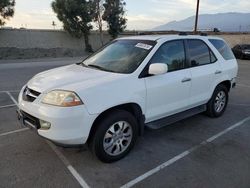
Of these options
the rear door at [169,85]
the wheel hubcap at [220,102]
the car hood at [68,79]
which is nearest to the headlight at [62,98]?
the car hood at [68,79]

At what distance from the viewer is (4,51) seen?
2042 centimetres

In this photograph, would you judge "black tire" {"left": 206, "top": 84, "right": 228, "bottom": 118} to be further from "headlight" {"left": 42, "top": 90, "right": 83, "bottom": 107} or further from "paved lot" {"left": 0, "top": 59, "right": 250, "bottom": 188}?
"headlight" {"left": 42, "top": 90, "right": 83, "bottom": 107}

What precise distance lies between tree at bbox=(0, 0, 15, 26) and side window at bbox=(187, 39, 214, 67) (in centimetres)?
2113

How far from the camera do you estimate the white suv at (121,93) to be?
3049 millimetres

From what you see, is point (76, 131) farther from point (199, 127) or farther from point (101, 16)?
point (101, 16)

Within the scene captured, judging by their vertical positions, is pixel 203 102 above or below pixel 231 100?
above

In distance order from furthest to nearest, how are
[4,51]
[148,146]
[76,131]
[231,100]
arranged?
[4,51] → [231,100] → [148,146] → [76,131]

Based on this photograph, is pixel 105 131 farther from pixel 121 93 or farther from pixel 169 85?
pixel 169 85

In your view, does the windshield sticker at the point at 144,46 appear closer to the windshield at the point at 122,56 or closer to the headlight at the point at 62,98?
the windshield at the point at 122,56

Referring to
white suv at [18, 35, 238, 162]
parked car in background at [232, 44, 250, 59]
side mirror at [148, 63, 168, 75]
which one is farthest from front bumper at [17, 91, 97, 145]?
parked car in background at [232, 44, 250, 59]

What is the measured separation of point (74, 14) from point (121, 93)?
24537 millimetres

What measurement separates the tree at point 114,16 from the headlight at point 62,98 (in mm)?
26646

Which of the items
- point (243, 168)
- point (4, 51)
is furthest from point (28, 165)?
point (4, 51)

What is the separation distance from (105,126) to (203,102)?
8.07 ft
